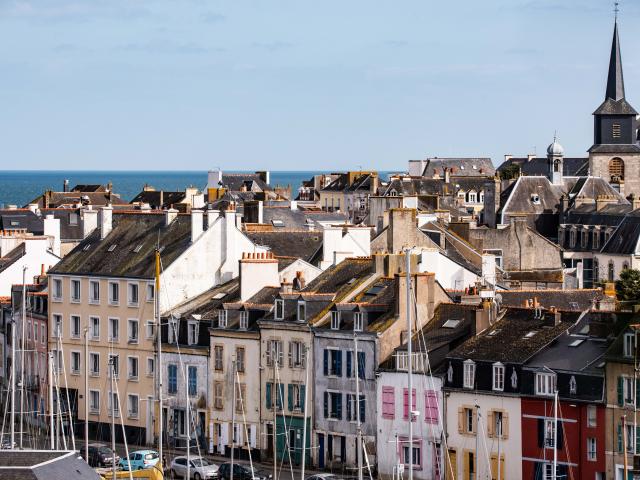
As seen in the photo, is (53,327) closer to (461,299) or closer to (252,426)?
(252,426)

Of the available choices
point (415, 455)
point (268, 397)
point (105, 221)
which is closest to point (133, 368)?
point (268, 397)

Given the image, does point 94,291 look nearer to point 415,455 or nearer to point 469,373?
point 415,455

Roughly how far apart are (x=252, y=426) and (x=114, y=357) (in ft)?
32.4

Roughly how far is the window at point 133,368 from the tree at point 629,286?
25.8m

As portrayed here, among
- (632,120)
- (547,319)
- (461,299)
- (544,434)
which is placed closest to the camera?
(544,434)

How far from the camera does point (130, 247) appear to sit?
87.6 metres

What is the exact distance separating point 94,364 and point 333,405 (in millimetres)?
15638

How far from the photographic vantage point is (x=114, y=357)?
85250 millimetres

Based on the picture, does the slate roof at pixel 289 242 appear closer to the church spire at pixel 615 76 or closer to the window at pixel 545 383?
the window at pixel 545 383

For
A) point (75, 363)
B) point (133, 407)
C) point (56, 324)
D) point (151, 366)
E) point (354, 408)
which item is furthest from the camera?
point (56, 324)

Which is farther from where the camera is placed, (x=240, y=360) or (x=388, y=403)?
(x=240, y=360)

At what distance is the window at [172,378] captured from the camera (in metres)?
81.6

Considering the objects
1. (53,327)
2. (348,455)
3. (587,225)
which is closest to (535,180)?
(587,225)

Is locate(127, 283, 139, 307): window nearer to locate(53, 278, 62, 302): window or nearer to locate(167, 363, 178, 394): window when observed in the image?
locate(167, 363, 178, 394): window
